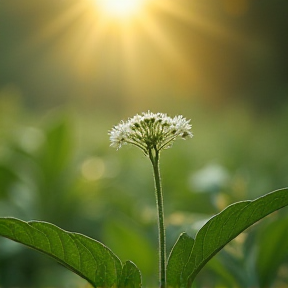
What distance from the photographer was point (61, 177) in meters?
4.18

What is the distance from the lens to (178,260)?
3.97ft

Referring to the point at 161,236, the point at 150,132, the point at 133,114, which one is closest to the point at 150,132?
the point at 150,132

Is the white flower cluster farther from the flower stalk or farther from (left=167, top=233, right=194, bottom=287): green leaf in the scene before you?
(left=167, top=233, right=194, bottom=287): green leaf

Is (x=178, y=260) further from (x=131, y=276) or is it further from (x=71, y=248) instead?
(x=71, y=248)

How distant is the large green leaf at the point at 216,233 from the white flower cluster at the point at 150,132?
185 mm

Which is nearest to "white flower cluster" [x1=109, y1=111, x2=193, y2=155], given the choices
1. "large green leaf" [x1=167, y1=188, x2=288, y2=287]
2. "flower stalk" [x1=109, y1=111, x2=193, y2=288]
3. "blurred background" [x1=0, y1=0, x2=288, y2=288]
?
"flower stalk" [x1=109, y1=111, x2=193, y2=288]

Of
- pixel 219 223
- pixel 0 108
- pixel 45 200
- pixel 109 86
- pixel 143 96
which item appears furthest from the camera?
pixel 109 86

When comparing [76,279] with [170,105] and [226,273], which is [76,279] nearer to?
[226,273]

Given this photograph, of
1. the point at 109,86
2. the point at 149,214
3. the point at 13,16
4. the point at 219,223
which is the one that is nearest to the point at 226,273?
the point at 219,223

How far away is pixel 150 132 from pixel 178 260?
0.26 meters

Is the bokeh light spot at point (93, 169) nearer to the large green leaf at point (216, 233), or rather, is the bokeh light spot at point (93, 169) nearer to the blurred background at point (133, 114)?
the blurred background at point (133, 114)

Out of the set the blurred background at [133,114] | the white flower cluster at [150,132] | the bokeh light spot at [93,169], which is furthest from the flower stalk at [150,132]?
the bokeh light spot at [93,169]

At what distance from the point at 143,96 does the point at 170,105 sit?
2.11 m

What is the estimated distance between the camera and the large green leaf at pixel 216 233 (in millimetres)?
1184
